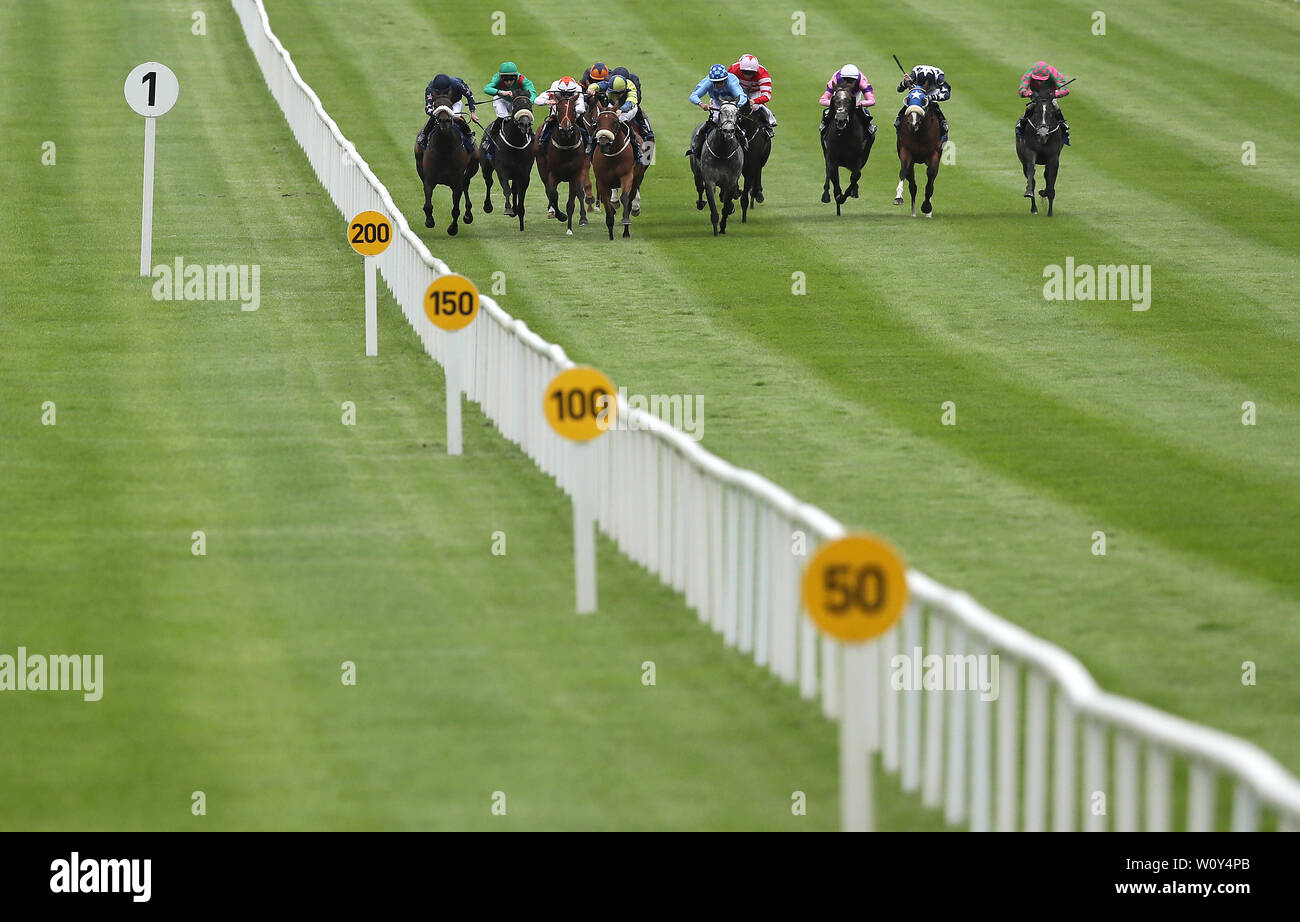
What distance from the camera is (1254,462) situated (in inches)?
537

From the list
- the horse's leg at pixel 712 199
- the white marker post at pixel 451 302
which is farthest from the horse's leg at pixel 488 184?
the white marker post at pixel 451 302

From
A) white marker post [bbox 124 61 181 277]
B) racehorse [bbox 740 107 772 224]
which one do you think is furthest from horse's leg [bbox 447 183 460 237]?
white marker post [bbox 124 61 181 277]

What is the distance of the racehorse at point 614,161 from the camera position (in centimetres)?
2277

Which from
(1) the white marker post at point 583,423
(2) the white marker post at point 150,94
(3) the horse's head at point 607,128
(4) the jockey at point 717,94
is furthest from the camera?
(4) the jockey at point 717,94

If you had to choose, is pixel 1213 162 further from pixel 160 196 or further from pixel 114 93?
pixel 114 93

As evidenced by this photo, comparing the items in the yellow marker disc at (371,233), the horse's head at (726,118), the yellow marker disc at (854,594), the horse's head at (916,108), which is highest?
the horse's head at (916,108)

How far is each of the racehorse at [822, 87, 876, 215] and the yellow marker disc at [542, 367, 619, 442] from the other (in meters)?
15.1

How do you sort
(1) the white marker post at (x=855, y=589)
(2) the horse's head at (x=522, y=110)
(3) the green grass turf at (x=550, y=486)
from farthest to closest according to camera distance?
1. (2) the horse's head at (x=522, y=110)
2. (3) the green grass turf at (x=550, y=486)
3. (1) the white marker post at (x=855, y=589)

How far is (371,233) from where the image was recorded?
16422 mm

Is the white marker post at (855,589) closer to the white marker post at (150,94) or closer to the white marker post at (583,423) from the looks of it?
the white marker post at (583,423)

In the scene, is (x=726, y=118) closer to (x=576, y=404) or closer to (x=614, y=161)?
(x=614, y=161)

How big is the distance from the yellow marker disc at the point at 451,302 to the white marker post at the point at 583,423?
3.01 meters

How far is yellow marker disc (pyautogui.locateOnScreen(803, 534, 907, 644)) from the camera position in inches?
259

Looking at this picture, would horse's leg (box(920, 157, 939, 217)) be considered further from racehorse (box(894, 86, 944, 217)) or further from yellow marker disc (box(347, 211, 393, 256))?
yellow marker disc (box(347, 211, 393, 256))
